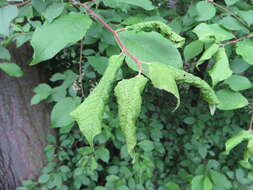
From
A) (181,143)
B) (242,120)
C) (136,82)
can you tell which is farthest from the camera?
(181,143)

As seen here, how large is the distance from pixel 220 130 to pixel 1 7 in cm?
130

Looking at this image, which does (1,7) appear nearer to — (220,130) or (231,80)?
(231,80)

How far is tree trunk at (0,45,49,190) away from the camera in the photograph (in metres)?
1.17

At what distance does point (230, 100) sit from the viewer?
26.2 inches

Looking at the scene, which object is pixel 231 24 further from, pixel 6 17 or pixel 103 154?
pixel 103 154

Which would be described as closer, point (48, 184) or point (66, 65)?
point (48, 184)

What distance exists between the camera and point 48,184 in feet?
3.73

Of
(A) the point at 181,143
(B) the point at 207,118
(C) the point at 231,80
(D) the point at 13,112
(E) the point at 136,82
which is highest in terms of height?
(E) the point at 136,82

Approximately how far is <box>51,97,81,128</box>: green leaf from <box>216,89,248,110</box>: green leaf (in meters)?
0.40

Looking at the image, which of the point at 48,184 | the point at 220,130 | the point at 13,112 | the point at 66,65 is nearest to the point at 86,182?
the point at 48,184

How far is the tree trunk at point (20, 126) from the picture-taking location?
1165 millimetres

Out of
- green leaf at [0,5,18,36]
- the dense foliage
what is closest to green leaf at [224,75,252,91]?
the dense foliage

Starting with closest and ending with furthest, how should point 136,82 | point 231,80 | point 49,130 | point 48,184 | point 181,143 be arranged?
1. point 136,82
2. point 231,80
3. point 48,184
4. point 49,130
5. point 181,143

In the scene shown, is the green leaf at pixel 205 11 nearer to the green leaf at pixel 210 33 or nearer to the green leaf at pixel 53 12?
the green leaf at pixel 210 33
